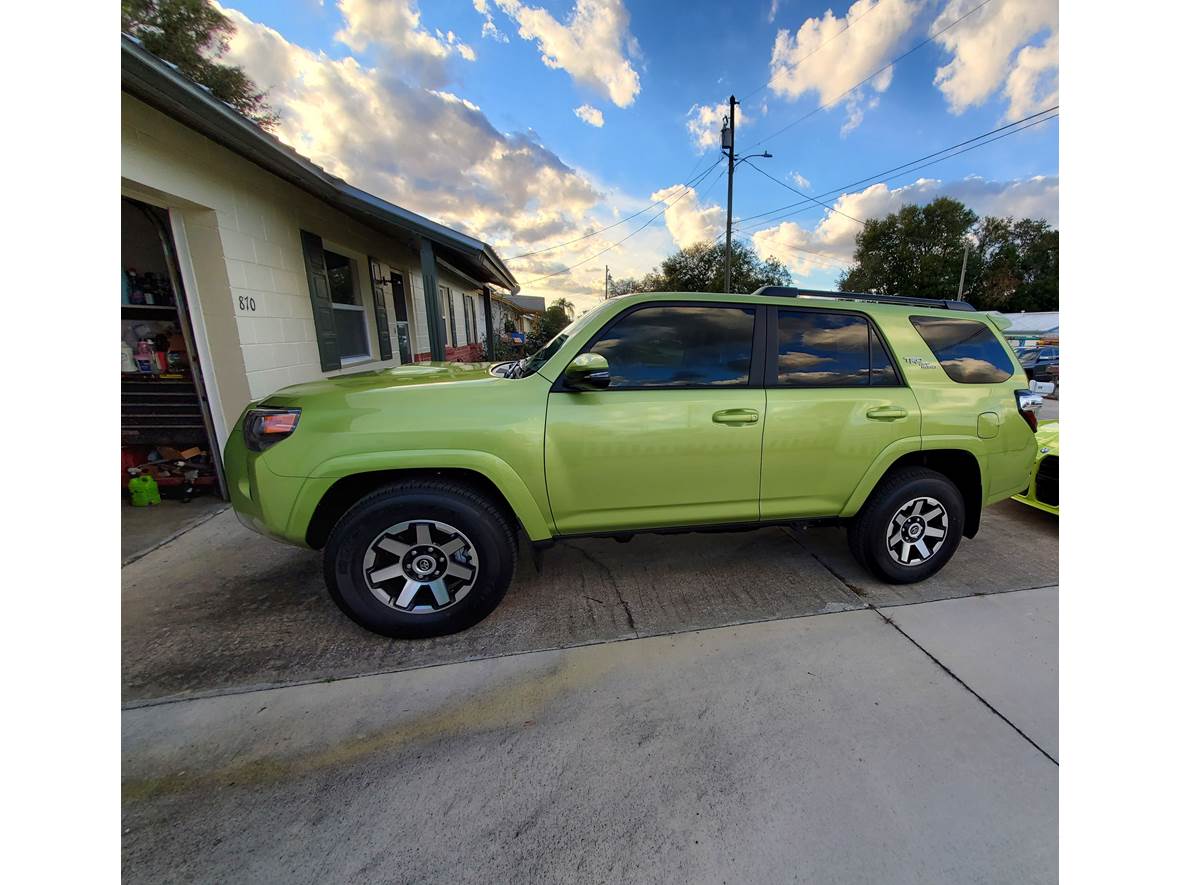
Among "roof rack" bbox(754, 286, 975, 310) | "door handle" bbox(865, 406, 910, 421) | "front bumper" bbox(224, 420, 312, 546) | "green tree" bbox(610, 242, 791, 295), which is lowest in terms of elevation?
"front bumper" bbox(224, 420, 312, 546)

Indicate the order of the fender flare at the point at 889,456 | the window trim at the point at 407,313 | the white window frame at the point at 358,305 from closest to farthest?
1. the fender flare at the point at 889,456
2. the white window frame at the point at 358,305
3. the window trim at the point at 407,313

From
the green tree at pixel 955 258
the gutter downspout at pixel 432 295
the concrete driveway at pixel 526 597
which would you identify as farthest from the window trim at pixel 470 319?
the green tree at pixel 955 258

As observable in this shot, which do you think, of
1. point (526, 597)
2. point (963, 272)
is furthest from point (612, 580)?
point (963, 272)

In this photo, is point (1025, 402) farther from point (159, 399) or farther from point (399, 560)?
point (159, 399)

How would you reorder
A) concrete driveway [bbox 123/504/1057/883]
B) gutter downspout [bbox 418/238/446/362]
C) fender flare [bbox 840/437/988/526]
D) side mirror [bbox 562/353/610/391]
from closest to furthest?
concrete driveway [bbox 123/504/1057/883] < side mirror [bbox 562/353/610/391] < fender flare [bbox 840/437/988/526] < gutter downspout [bbox 418/238/446/362]

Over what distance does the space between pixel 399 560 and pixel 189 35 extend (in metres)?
16.6

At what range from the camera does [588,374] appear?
2.21m

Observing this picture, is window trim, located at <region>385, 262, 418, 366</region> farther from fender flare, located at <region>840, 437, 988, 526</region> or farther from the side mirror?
fender flare, located at <region>840, 437, 988, 526</region>

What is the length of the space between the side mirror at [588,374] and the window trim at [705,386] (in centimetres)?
5

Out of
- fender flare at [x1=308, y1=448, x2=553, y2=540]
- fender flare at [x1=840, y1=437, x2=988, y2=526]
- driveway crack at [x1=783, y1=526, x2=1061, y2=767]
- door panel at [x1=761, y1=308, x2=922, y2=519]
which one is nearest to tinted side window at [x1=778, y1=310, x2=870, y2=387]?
door panel at [x1=761, y1=308, x2=922, y2=519]

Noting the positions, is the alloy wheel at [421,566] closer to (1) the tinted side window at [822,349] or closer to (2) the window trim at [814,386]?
(2) the window trim at [814,386]

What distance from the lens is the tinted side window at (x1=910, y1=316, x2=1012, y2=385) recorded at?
2.84m

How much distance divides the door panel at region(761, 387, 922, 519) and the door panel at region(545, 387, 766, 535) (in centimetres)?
12

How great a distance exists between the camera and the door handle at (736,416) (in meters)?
2.44
